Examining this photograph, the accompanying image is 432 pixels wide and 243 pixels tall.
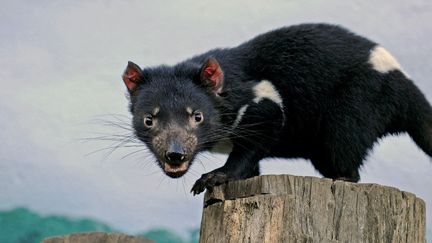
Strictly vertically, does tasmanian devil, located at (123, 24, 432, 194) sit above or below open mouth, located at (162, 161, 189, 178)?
above

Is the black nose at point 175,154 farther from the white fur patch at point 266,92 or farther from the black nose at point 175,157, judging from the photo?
the white fur patch at point 266,92

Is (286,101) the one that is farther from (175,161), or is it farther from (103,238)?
(103,238)

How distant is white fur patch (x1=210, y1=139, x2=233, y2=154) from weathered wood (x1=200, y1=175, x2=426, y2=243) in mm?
1461

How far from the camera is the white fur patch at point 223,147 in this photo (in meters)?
6.67

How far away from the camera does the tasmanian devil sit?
20.7 ft

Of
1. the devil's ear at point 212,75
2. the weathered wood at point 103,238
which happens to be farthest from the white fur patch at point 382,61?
the weathered wood at point 103,238

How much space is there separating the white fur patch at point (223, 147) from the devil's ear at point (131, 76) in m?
1.00

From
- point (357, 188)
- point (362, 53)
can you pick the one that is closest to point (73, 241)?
point (357, 188)

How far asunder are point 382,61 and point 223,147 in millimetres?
1907

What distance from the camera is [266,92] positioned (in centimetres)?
676

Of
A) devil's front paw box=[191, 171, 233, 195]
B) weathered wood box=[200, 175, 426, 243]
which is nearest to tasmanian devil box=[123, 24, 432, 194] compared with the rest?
devil's front paw box=[191, 171, 233, 195]

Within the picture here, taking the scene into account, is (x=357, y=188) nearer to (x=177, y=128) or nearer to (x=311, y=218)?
(x=311, y=218)

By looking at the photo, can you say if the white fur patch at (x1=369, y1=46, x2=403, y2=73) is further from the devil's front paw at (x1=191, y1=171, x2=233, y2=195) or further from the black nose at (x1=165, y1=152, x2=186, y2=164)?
the black nose at (x1=165, y1=152, x2=186, y2=164)

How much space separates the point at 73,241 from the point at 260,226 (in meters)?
1.44
